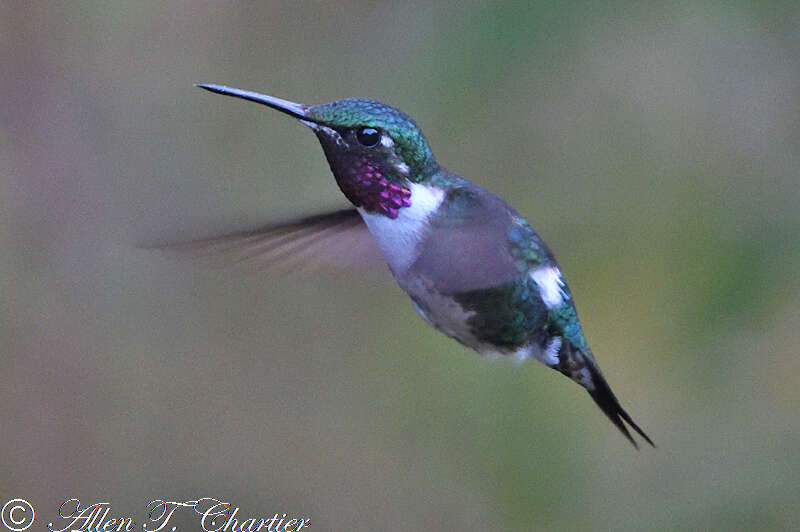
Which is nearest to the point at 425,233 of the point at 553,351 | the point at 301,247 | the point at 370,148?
the point at 370,148

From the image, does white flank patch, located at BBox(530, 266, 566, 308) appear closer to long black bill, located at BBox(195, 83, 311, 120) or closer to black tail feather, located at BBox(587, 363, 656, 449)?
black tail feather, located at BBox(587, 363, 656, 449)

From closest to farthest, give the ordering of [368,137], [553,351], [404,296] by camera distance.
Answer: [368,137] → [553,351] → [404,296]

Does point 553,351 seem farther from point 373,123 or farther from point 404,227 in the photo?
point 373,123

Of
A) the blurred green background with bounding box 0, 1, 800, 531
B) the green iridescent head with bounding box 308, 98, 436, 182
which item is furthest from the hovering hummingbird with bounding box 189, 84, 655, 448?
the blurred green background with bounding box 0, 1, 800, 531

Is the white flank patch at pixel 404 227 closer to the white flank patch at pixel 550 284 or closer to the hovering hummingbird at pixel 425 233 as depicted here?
the hovering hummingbird at pixel 425 233

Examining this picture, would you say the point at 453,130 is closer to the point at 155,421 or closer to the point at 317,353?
the point at 317,353

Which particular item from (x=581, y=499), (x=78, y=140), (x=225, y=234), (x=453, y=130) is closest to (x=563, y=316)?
(x=225, y=234)

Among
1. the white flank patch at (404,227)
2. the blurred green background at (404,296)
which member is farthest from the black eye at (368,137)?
the blurred green background at (404,296)
